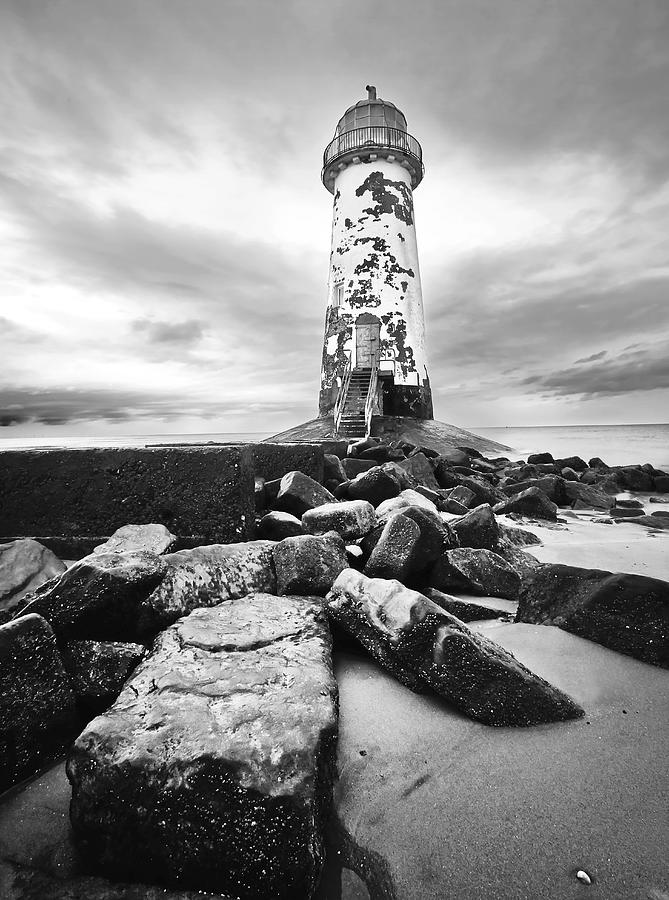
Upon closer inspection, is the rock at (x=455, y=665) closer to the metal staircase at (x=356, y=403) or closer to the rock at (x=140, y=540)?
the rock at (x=140, y=540)

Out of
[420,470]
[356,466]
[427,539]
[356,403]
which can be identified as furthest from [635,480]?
[356,403]

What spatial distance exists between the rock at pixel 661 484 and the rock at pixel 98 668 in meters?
8.39

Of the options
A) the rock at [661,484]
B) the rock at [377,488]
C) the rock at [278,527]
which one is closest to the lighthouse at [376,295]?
the rock at [661,484]

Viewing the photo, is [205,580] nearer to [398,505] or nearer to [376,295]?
[398,505]

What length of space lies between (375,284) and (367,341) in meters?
1.77

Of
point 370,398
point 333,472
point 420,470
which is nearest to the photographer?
point 333,472

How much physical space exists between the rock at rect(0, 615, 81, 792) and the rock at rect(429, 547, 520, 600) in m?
1.66

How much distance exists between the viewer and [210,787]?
94 centimetres

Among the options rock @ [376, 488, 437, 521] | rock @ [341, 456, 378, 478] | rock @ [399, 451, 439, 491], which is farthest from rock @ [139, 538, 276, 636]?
rock @ [399, 451, 439, 491]

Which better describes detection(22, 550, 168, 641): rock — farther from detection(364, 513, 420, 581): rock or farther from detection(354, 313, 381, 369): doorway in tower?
detection(354, 313, 381, 369): doorway in tower

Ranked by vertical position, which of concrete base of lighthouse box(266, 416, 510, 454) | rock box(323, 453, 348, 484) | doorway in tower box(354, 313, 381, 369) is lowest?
rock box(323, 453, 348, 484)

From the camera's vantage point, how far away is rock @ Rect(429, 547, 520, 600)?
7.64 ft

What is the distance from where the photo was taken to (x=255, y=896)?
877mm

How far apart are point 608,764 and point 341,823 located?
714mm
